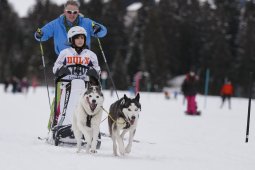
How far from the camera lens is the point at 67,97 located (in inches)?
310

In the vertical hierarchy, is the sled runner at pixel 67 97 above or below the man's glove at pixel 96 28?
below

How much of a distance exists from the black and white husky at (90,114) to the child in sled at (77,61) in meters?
0.89

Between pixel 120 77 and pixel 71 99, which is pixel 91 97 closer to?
pixel 71 99

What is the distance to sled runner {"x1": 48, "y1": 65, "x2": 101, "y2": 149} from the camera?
301 inches

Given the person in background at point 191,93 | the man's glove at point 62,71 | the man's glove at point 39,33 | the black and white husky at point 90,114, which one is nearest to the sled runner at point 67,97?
the man's glove at point 62,71

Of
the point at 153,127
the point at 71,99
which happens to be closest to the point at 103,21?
the point at 153,127

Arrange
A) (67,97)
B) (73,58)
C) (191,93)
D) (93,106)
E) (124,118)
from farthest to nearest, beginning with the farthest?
(191,93) < (67,97) < (73,58) < (124,118) < (93,106)

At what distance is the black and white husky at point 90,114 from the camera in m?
6.64

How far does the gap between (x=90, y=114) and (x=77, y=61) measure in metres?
1.14

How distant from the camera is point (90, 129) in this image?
6.84 meters

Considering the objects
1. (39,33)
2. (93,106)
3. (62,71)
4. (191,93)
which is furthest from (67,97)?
(191,93)

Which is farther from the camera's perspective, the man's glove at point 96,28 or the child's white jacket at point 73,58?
the man's glove at point 96,28

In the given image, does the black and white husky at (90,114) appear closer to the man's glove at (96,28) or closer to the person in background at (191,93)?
the man's glove at (96,28)

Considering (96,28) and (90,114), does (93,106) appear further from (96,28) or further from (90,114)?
(96,28)
